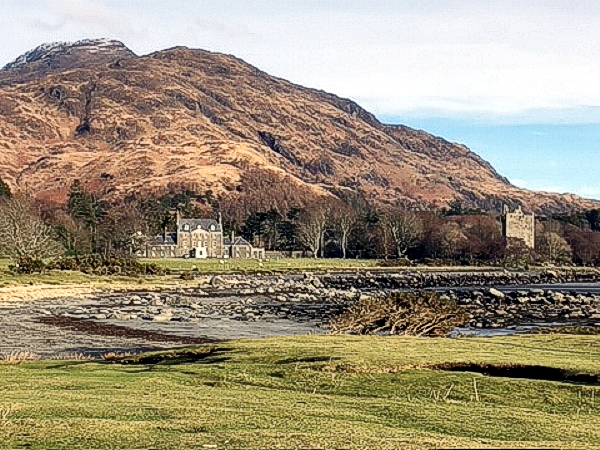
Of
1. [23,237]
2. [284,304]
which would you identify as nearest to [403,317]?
[284,304]

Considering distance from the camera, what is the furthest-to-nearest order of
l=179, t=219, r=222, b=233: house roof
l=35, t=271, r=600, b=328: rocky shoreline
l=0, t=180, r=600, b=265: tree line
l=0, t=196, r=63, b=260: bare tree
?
l=179, t=219, r=222, b=233: house roof < l=0, t=180, r=600, b=265: tree line < l=0, t=196, r=63, b=260: bare tree < l=35, t=271, r=600, b=328: rocky shoreline

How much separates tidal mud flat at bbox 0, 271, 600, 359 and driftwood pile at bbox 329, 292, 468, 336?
3664mm

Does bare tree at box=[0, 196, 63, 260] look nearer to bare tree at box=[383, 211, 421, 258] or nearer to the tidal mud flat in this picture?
the tidal mud flat

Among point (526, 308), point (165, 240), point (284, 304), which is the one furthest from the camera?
point (165, 240)

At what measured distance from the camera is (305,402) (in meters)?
17.5

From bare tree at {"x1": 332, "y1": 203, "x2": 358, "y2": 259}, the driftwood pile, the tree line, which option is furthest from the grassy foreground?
bare tree at {"x1": 332, "y1": 203, "x2": 358, "y2": 259}

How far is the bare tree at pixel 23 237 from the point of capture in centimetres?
10375

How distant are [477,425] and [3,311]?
47.8 m

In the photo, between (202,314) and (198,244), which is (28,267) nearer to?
(202,314)

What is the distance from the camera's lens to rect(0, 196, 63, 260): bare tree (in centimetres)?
10375

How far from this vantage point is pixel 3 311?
57438mm

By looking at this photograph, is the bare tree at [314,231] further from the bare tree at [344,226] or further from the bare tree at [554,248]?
the bare tree at [554,248]

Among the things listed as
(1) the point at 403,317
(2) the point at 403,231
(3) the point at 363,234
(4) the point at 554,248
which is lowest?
(1) the point at 403,317

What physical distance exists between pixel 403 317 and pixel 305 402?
2344 cm
